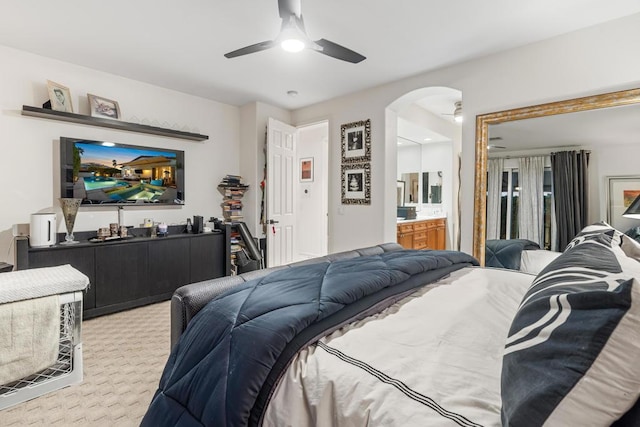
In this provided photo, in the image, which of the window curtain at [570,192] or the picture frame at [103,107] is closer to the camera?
the window curtain at [570,192]

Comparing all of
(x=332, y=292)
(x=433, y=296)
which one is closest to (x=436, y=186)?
(x=433, y=296)

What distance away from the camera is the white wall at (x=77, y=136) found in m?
3.12

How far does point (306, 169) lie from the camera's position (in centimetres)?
652

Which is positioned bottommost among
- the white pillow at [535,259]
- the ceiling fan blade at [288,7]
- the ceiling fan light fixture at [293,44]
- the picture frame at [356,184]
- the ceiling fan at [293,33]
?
the white pillow at [535,259]

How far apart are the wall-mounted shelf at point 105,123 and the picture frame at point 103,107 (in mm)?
80

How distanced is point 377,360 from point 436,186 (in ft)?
19.2

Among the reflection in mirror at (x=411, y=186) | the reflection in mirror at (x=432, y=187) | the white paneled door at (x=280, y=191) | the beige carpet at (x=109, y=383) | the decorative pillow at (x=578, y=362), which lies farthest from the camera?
the reflection in mirror at (x=411, y=186)

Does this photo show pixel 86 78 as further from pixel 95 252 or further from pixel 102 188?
pixel 95 252

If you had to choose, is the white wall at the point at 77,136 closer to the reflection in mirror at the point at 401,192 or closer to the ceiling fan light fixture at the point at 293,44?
the ceiling fan light fixture at the point at 293,44

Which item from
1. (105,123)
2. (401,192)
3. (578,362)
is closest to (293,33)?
(578,362)

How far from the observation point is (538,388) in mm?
550

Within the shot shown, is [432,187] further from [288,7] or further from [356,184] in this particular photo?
[288,7]

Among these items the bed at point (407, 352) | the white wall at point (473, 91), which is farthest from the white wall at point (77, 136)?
the bed at point (407, 352)

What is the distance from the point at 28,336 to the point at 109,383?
0.55 m
